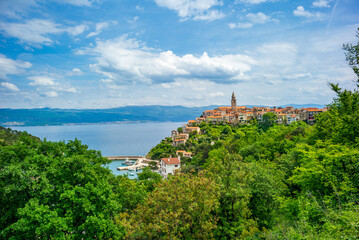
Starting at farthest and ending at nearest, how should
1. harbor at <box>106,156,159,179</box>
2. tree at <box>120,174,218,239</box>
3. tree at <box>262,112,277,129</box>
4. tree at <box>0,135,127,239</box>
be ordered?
tree at <box>262,112,277,129</box>
harbor at <box>106,156,159,179</box>
tree at <box>120,174,218,239</box>
tree at <box>0,135,127,239</box>

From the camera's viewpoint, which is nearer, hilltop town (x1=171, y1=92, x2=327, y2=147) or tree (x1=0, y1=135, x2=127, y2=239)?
tree (x1=0, y1=135, x2=127, y2=239)

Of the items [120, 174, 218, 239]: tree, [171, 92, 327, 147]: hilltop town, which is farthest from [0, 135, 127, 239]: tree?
[171, 92, 327, 147]: hilltop town

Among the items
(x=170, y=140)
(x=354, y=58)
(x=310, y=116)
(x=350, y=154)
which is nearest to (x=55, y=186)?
(x=350, y=154)

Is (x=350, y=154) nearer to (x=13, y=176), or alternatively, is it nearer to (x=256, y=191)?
(x=256, y=191)

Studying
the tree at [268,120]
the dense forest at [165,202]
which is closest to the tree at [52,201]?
the dense forest at [165,202]

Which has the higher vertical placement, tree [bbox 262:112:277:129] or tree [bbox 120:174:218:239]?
tree [bbox 262:112:277:129]

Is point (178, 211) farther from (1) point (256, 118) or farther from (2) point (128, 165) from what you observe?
(1) point (256, 118)

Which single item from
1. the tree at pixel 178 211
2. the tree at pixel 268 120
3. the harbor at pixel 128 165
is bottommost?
the harbor at pixel 128 165

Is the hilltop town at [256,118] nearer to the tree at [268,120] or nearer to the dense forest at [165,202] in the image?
the tree at [268,120]

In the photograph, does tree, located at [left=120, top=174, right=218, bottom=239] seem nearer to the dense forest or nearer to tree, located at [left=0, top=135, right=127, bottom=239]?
the dense forest

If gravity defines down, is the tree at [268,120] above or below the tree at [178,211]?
above

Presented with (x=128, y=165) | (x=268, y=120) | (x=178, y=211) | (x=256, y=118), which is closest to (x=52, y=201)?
(x=178, y=211)

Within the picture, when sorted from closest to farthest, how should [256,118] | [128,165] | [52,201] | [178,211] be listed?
[178,211]
[52,201]
[128,165]
[256,118]
